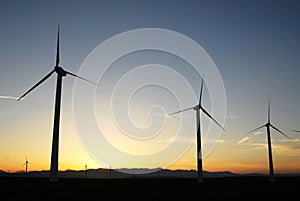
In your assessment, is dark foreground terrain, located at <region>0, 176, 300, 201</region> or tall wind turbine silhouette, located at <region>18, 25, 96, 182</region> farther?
tall wind turbine silhouette, located at <region>18, 25, 96, 182</region>

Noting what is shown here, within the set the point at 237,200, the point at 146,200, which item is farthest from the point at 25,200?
the point at 237,200

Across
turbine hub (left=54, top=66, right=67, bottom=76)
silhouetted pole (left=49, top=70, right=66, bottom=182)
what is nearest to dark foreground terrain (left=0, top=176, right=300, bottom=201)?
silhouetted pole (left=49, top=70, right=66, bottom=182)

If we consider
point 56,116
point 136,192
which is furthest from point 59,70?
point 136,192

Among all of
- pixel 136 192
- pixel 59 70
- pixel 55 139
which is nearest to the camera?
pixel 136 192

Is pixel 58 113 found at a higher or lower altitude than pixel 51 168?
higher

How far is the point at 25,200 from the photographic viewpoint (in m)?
49.6

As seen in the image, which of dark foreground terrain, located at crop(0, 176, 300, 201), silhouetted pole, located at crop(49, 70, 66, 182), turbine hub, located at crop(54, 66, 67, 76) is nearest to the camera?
dark foreground terrain, located at crop(0, 176, 300, 201)

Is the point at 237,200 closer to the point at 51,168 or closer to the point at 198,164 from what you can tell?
the point at 51,168

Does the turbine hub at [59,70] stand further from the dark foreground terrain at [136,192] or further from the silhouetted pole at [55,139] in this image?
the dark foreground terrain at [136,192]

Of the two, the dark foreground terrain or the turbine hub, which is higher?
the turbine hub

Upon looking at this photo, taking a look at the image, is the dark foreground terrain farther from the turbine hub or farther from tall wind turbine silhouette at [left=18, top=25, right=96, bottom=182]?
the turbine hub

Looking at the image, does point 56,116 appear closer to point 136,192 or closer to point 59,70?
point 59,70

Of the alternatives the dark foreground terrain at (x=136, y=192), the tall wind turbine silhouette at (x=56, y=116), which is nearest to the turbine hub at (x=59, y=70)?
the tall wind turbine silhouette at (x=56, y=116)

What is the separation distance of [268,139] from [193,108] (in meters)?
45.0
